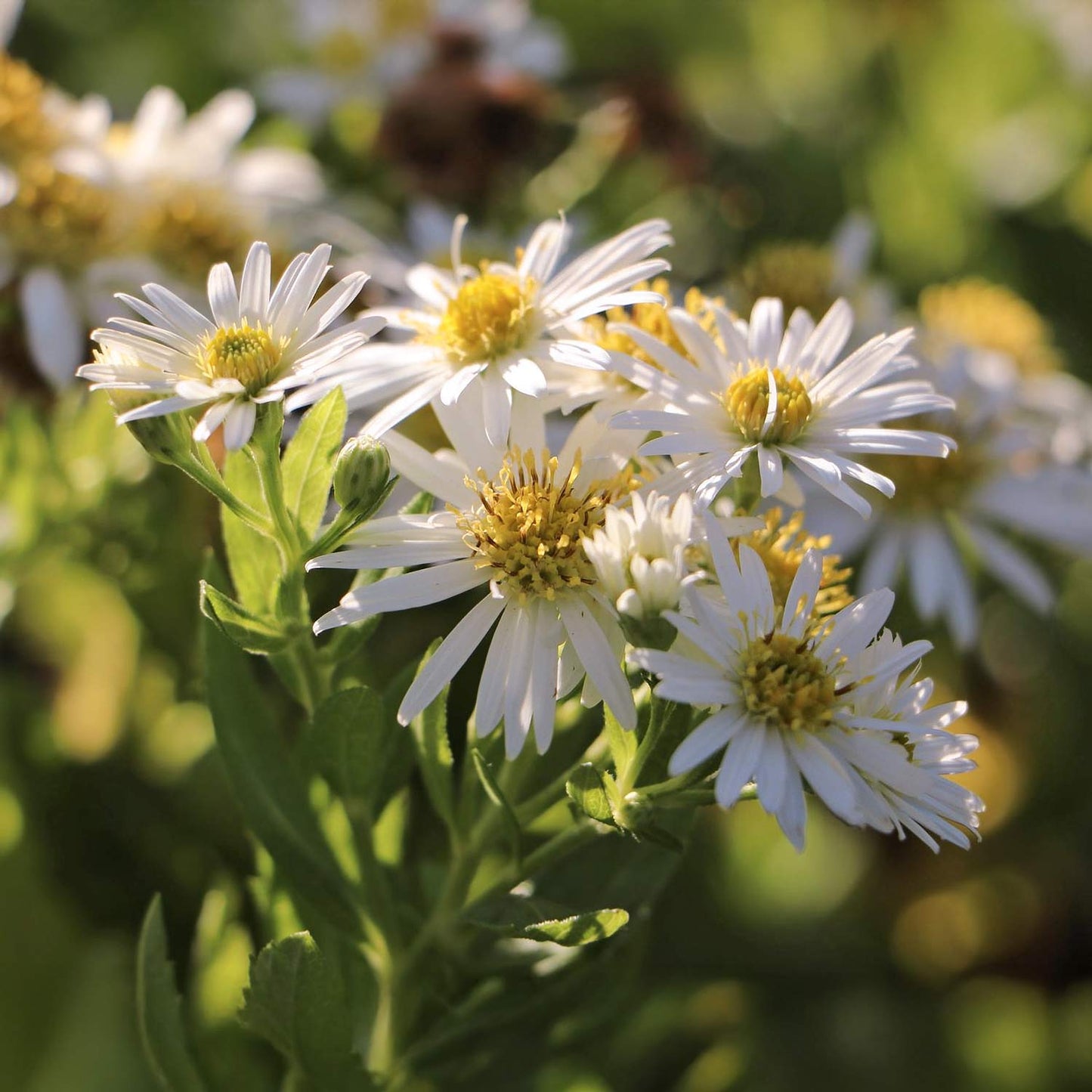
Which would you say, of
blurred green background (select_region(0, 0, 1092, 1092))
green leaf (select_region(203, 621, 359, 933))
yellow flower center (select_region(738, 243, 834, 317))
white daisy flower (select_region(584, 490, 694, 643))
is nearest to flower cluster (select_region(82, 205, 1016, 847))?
white daisy flower (select_region(584, 490, 694, 643))

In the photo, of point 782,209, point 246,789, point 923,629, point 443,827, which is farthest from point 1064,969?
point 246,789

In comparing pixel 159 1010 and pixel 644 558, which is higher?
pixel 644 558

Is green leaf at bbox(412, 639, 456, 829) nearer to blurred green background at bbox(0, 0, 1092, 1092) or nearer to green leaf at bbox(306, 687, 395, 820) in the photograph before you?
green leaf at bbox(306, 687, 395, 820)

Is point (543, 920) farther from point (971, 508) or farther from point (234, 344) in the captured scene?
point (971, 508)

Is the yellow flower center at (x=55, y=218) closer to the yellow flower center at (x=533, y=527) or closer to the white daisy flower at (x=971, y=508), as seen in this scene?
the yellow flower center at (x=533, y=527)

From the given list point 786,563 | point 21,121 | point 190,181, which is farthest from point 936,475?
point 21,121

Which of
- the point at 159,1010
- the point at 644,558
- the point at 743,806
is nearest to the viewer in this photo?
the point at 644,558

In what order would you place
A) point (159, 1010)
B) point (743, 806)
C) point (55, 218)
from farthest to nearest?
point (743, 806) < point (55, 218) < point (159, 1010)

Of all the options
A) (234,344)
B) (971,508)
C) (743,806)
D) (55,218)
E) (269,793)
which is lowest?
(743,806)
